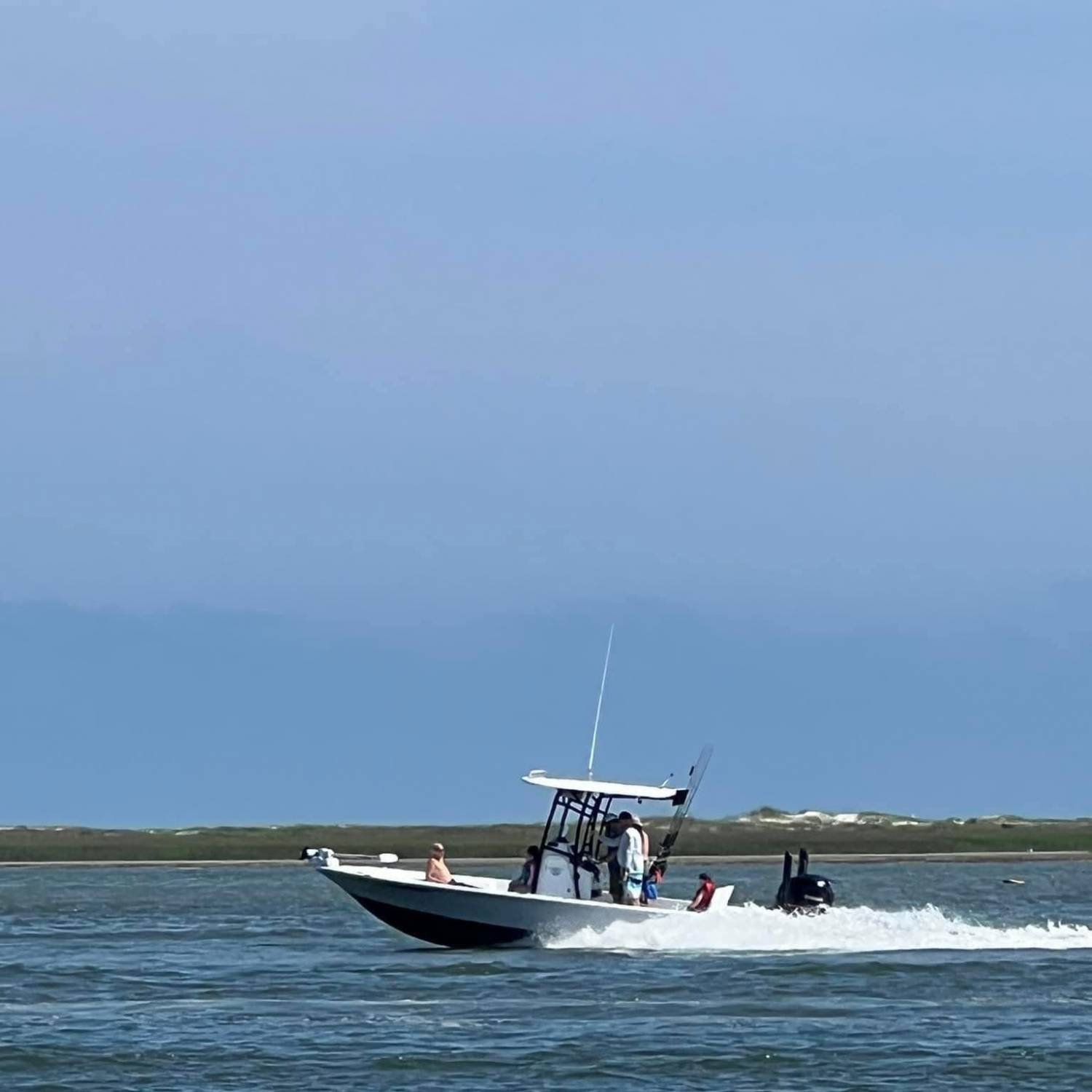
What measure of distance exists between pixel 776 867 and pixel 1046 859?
1343 cm

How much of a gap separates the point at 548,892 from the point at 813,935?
4.90m

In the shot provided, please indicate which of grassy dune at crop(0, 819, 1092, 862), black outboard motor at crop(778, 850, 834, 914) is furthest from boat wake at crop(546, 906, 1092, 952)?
grassy dune at crop(0, 819, 1092, 862)

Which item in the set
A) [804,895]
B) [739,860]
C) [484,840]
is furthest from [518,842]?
[804,895]

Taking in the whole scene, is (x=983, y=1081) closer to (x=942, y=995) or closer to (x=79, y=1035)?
(x=942, y=995)

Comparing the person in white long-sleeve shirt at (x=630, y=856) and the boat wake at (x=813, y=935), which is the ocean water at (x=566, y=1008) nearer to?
the boat wake at (x=813, y=935)

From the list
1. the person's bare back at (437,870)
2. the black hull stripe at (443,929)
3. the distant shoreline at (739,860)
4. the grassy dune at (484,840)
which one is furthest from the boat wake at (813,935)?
the grassy dune at (484,840)

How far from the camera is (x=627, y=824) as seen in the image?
37.0 meters

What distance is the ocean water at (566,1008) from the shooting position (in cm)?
2688

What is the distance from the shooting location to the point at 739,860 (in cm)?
10288

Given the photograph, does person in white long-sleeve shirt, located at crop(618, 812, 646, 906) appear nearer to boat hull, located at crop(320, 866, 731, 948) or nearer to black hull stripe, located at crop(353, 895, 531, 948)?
boat hull, located at crop(320, 866, 731, 948)

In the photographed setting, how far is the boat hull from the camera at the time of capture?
37.0m

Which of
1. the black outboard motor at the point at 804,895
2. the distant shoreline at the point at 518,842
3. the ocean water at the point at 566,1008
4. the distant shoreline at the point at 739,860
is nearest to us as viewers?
the ocean water at the point at 566,1008

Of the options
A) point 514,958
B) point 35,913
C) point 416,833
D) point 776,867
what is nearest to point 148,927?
point 35,913

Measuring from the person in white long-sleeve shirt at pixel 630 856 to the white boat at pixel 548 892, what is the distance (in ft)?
0.62
